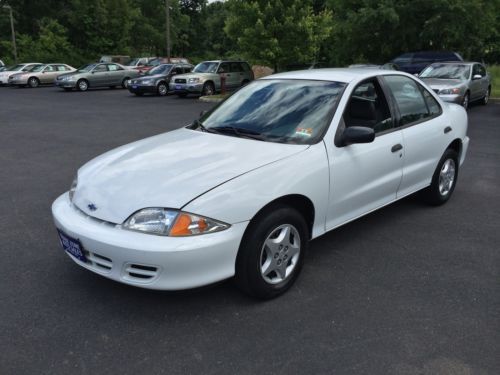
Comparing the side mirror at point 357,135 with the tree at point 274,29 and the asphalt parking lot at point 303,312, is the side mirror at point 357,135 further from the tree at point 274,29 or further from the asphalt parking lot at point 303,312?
the tree at point 274,29

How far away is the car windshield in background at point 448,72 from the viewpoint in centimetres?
1436

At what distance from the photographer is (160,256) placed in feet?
9.57

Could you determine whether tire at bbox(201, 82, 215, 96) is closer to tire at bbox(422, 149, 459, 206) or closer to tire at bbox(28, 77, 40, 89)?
tire at bbox(28, 77, 40, 89)

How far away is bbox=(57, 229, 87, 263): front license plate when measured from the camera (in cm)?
323

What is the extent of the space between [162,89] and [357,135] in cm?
1971

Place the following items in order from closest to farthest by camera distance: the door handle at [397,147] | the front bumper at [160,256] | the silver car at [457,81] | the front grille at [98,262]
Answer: the front bumper at [160,256], the front grille at [98,262], the door handle at [397,147], the silver car at [457,81]

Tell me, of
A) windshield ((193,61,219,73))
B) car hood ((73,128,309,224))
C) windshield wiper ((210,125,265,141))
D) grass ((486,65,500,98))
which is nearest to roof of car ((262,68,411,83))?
windshield wiper ((210,125,265,141))

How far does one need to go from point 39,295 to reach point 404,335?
254 centimetres

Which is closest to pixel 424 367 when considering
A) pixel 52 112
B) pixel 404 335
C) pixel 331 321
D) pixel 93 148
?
pixel 404 335

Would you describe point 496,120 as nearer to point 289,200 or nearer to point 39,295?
point 289,200

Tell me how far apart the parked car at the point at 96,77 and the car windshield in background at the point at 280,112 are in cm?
2276

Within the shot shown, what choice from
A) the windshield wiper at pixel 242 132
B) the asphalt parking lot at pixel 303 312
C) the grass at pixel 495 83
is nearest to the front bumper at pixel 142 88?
the grass at pixel 495 83

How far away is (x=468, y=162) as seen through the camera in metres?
7.96

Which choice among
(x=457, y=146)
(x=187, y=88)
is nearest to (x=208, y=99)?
(x=187, y=88)
